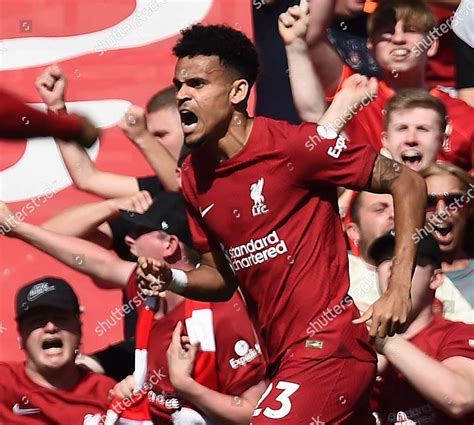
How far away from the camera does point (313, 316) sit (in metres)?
5.05

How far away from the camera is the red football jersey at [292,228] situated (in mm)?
5059

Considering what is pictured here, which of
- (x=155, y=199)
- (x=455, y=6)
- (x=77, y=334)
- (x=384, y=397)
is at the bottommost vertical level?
(x=384, y=397)

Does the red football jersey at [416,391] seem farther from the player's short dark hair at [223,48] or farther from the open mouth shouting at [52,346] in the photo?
the open mouth shouting at [52,346]

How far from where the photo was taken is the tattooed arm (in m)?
4.73

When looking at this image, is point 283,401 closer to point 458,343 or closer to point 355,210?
point 458,343

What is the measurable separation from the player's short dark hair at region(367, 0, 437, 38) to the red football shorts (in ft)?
7.92

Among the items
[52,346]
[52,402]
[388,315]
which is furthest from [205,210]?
[52,402]

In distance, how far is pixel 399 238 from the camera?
4.94 m

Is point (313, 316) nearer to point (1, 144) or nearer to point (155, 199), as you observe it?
point (155, 199)

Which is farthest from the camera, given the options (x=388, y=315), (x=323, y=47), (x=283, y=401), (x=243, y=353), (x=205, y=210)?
(x=323, y=47)

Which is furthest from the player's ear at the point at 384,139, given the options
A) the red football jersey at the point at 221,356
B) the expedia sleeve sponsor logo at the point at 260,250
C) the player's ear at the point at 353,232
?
the expedia sleeve sponsor logo at the point at 260,250

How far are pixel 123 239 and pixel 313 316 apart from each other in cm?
219

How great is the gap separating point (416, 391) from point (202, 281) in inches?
38.1

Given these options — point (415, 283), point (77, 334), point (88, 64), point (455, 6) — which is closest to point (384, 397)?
point (415, 283)
